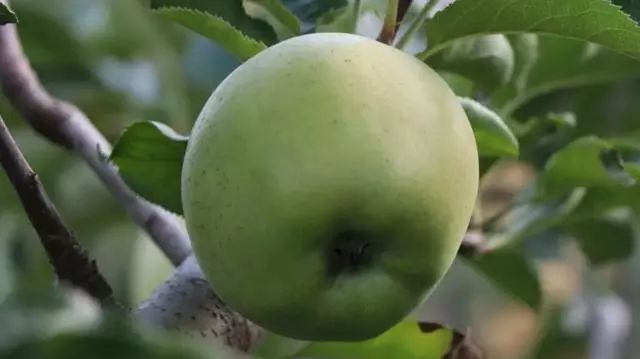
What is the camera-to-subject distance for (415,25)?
0.72 meters

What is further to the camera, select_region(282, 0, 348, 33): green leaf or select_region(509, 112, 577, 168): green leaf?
select_region(509, 112, 577, 168): green leaf

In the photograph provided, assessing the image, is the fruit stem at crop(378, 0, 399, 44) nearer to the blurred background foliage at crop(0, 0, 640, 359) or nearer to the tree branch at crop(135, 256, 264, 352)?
the blurred background foliage at crop(0, 0, 640, 359)

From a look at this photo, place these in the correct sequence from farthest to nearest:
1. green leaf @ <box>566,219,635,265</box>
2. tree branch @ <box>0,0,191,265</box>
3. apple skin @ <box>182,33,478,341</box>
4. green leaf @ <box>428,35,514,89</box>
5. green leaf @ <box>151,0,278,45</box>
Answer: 1. green leaf @ <box>566,219,635,265</box>
2. tree branch @ <box>0,0,191,265</box>
3. green leaf @ <box>428,35,514,89</box>
4. green leaf @ <box>151,0,278,45</box>
5. apple skin @ <box>182,33,478,341</box>

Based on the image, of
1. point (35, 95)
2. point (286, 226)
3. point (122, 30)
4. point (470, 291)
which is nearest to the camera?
point (286, 226)

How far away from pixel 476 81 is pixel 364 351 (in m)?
0.24

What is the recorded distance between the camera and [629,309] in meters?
2.23

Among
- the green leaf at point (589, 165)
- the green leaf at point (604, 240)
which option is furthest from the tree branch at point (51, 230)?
the green leaf at point (604, 240)

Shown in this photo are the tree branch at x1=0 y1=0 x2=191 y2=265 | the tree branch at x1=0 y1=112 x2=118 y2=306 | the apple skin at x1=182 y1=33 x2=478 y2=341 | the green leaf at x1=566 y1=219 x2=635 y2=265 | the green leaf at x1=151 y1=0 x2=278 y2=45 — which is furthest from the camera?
the green leaf at x1=566 y1=219 x2=635 y2=265

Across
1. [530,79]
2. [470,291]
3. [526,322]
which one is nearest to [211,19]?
[530,79]

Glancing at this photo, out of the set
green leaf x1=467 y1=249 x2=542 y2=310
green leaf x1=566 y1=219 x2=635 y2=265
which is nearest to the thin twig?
green leaf x1=467 y1=249 x2=542 y2=310

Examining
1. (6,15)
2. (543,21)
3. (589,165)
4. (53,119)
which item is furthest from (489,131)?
Answer: (53,119)

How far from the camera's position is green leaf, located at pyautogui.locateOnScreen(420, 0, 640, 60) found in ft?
2.27

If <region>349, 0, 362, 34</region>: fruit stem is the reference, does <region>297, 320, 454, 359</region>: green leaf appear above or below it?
below

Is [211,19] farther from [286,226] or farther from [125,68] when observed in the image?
[125,68]
